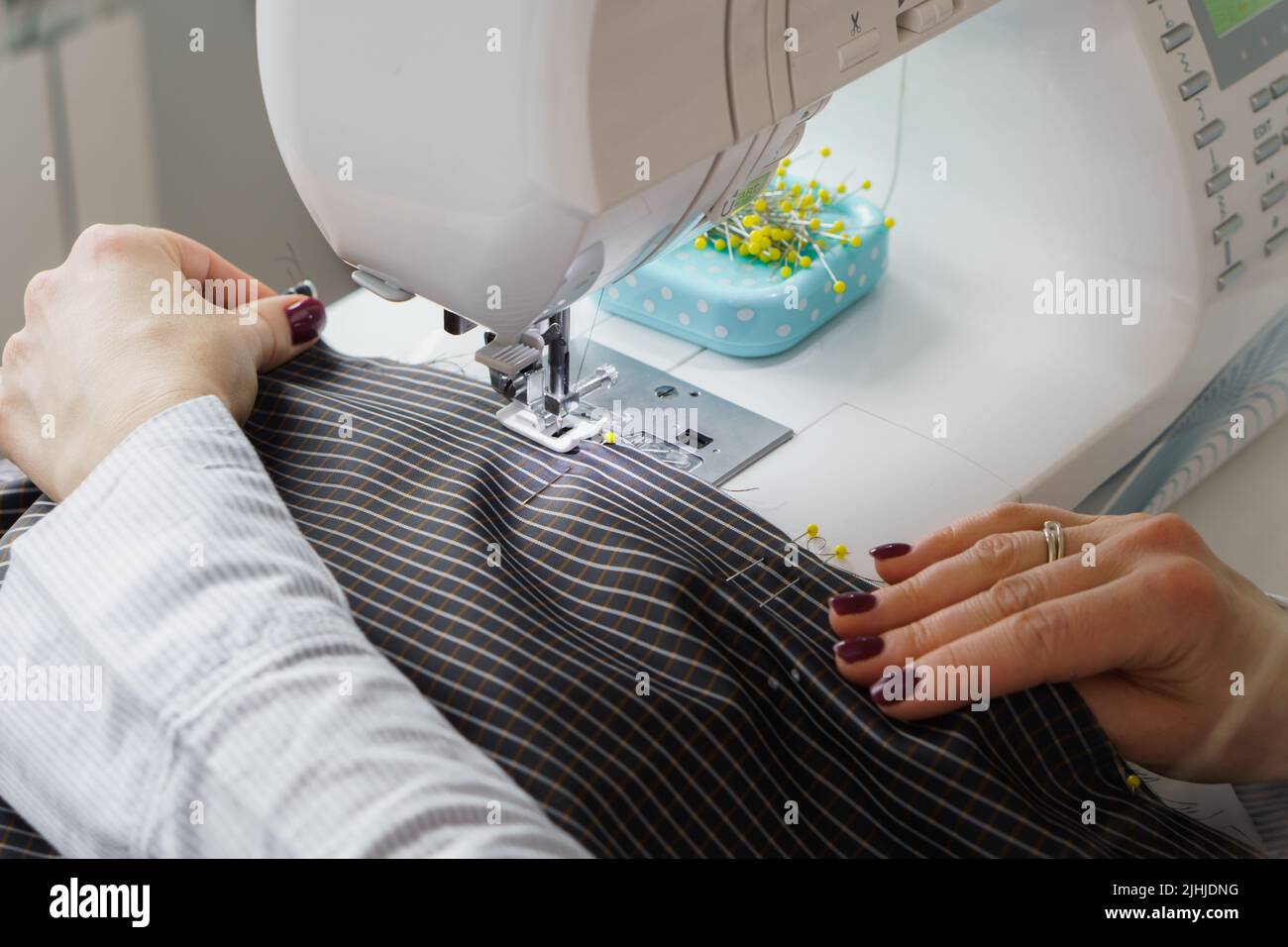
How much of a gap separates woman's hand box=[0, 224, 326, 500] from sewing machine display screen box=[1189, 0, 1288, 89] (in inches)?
32.7

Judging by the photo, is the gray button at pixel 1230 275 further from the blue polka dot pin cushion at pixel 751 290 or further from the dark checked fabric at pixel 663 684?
the dark checked fabric at pixel 663 684

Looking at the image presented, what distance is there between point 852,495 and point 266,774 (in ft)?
1.78

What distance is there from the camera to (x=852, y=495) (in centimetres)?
103

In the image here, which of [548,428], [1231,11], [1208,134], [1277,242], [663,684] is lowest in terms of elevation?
[663,684]

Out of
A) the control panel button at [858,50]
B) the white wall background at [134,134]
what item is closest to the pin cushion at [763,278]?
the control panel button at [858,50]

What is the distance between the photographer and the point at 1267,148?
1.17 meters

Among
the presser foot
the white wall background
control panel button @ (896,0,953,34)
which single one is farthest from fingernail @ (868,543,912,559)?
the white wall background

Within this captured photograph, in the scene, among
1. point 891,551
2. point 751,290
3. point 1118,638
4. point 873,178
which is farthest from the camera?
point 873,178

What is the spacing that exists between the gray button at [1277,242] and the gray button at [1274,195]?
3 centimetres

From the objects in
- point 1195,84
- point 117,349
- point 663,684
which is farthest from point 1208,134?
point 117,349

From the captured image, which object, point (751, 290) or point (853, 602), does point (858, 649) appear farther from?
point (751, 290)

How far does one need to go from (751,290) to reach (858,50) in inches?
13.7
